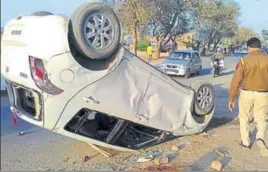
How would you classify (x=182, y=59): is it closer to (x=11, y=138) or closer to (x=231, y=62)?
(x=231, y=62)

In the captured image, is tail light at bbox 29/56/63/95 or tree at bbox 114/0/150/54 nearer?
tail light at bbox 29/56/63/95

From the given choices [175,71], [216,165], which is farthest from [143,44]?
[216,165]

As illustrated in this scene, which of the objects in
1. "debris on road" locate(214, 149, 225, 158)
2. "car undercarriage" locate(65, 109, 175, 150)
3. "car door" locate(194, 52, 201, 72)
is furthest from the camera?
"car door" locate(194, 52, 201, 72)

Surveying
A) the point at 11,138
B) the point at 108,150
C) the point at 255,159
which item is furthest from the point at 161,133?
the point at 11,138

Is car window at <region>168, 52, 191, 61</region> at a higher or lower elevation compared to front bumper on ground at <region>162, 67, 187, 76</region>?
higher

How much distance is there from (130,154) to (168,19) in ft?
7.20

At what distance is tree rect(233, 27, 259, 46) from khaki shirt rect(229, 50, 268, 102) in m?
0.86

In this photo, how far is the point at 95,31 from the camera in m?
4.85

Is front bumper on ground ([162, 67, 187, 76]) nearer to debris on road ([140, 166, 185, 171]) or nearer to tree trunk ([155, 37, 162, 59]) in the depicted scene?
tree trunk ([155, 37, 162, 59])

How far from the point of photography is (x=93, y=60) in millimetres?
4945

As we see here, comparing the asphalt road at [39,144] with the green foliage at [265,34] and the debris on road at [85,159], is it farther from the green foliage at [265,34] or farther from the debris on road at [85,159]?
the green foliage at [265,34]

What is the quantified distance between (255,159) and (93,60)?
7.82 feet

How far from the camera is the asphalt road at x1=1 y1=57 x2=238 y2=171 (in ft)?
18.0

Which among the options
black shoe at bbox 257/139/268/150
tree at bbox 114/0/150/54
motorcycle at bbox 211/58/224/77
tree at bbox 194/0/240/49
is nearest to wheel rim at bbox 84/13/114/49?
tree at bbox 114/0/150/54
